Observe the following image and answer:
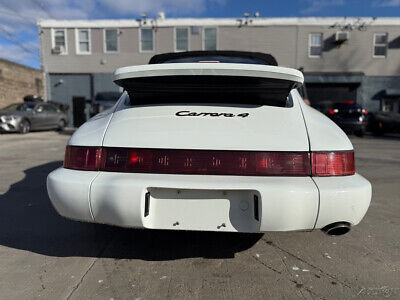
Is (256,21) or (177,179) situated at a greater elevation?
(256,21)

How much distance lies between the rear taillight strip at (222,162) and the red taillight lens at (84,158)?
4cm

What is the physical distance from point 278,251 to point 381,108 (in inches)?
743

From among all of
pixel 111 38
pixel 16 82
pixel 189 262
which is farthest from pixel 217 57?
pixel 16 82

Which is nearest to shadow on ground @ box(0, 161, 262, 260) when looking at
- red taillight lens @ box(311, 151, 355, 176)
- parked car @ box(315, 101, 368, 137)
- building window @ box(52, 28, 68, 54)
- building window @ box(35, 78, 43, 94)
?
red taillight lens @ box(311, 151, 355, 176)

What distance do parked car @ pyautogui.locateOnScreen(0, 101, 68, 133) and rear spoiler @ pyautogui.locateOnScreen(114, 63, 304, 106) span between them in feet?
37.0

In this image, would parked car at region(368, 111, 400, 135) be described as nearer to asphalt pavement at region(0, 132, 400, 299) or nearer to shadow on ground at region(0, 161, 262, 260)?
asphalt pavement at region(0, 132, 400, 299)

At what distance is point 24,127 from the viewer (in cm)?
1138

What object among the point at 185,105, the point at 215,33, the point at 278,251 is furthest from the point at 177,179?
the point at 215,33

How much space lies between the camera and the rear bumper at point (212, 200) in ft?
5.25

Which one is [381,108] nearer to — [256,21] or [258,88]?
[256,21]

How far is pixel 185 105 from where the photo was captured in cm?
198

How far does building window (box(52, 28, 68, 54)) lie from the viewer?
17594 mm

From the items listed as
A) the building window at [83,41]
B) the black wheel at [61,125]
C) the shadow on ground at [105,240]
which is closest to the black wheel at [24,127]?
the black wheel at [61,125]

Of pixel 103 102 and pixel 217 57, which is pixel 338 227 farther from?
pixel 103 102
